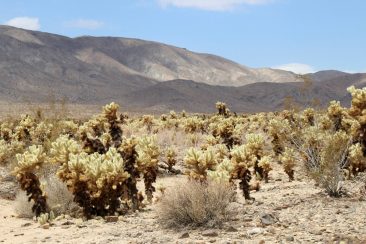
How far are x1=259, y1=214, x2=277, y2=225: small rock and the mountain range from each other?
185 feet

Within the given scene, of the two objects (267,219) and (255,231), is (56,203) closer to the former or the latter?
(267,219)

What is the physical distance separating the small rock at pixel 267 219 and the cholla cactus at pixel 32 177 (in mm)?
4471

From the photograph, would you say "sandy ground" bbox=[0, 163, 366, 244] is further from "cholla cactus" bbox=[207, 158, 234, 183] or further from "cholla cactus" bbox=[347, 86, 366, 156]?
"cholla cactus" bbox=[347, 86, 366, 156]

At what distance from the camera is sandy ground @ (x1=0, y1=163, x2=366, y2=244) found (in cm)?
713

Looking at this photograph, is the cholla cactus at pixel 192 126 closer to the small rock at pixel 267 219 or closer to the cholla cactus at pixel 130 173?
the cholla cactus at pixel 130 173

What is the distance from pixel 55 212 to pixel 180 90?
87.5 metres

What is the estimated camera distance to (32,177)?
33.0 ft

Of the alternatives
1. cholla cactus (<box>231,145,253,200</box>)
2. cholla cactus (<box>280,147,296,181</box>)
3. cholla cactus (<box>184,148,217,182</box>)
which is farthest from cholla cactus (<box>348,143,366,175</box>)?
cholla cactus (<box>184,148,217,182</box>)

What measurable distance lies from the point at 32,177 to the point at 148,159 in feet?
7.61

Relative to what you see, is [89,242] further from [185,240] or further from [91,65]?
[91,65]

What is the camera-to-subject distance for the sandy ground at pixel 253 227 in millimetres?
7129

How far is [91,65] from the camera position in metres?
128

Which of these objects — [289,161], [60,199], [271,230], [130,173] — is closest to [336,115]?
[289,161]

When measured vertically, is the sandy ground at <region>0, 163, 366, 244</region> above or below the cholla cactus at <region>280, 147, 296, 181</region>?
below
